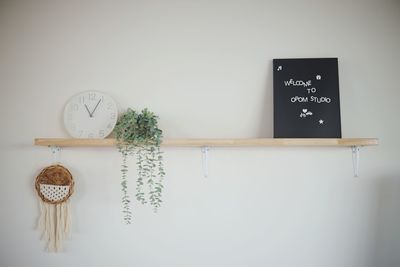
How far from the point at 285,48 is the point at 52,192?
1.61 meters

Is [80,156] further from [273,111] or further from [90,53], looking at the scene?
[273,111]

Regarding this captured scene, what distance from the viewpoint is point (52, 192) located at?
169 cm

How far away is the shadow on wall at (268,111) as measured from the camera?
1726 mm

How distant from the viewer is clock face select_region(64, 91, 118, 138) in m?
1.71

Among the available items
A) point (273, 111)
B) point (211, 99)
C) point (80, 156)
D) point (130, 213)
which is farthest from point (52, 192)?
point (273, 111)

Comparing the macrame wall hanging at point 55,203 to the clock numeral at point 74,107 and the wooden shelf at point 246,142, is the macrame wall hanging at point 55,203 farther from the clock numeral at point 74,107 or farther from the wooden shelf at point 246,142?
the clock numeral at point 74,107

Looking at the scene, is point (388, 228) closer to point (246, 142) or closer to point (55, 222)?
point (246, 142)

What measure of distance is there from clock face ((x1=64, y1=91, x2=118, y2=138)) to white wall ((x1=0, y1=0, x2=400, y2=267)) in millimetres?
77

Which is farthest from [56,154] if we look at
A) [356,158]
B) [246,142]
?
[356,158]

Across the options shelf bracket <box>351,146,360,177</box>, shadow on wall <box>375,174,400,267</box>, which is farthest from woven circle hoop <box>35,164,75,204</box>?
shadow on wall <box>375,174,400,267</box>

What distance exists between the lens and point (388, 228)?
1.65 meters

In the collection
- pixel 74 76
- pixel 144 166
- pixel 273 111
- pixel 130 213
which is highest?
pixel 74 76

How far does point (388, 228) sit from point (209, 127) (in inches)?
45.8

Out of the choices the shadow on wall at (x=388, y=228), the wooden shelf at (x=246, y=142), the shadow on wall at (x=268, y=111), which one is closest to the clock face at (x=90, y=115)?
the wooden shelf at (x=246, y=142)
